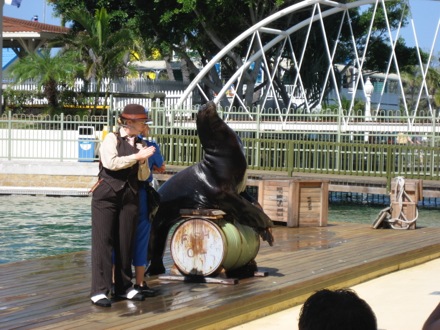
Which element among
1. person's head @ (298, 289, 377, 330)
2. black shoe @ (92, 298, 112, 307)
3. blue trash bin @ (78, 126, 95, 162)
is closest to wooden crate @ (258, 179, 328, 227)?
black shoe @ (92, 298, 112, 307)

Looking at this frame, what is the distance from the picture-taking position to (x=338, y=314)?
2949mm

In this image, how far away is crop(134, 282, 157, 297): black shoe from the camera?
7.98 metres

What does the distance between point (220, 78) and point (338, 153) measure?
25471 millimetres

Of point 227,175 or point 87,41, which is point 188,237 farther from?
point 87,41

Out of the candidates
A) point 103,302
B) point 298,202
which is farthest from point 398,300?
point 298,202

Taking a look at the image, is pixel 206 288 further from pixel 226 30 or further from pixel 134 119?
pixel 226 30

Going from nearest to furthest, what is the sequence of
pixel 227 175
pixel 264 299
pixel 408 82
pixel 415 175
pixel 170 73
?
pixel 264 299 → pixel 227 175 → pixel 415 175 → pixel 170 73 → pixel 408 82

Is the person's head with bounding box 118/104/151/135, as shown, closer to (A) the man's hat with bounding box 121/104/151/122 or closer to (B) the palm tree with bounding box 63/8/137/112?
(A) the man's hat with bounding box 121/104/151/122

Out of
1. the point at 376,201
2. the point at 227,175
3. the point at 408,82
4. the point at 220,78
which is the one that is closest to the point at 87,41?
the point at 220,78

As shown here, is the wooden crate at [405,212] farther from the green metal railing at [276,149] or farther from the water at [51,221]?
the green metal railing at [276,149]

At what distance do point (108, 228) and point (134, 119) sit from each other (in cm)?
87

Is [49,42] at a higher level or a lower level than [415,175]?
higher

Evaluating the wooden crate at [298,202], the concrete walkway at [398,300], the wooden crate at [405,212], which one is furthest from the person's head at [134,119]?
the wooden crate at [405,212]

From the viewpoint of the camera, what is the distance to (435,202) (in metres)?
28.7
